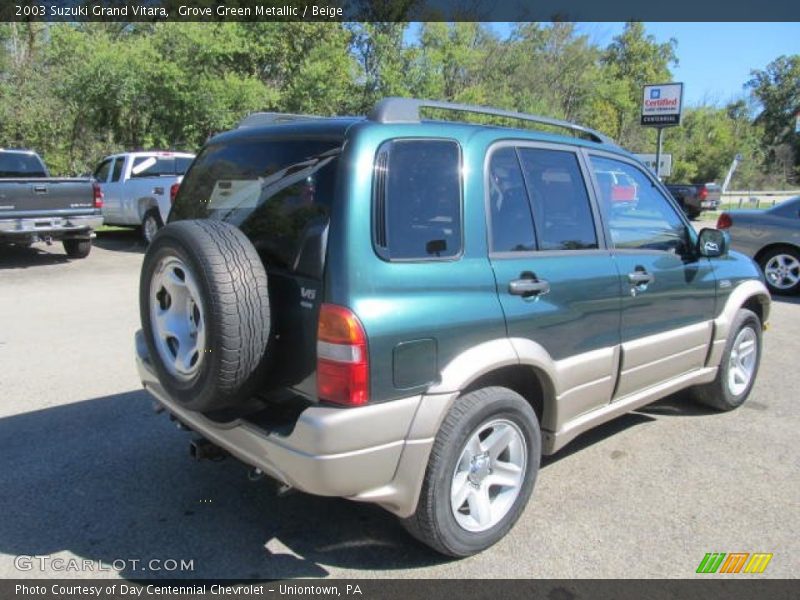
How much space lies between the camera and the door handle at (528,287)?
2.98 m

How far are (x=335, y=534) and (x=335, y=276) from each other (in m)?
1.37

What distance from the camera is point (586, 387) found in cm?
344

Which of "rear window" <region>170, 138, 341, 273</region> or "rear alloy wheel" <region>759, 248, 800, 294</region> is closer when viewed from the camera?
"rear window" <region>170, 138, 341, 273</region>

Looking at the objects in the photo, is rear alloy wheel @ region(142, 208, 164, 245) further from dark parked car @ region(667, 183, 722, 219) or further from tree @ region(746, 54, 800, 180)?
tree @ region(746, 54, 800, 180)

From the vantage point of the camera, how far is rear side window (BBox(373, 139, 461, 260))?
266cm

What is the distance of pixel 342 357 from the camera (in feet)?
8.15

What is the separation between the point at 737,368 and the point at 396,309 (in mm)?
3456

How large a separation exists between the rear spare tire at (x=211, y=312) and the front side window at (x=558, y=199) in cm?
146

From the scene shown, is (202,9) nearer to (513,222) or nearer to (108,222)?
(108,222)

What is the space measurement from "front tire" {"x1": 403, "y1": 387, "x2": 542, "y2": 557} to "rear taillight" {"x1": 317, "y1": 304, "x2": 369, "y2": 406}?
47 centimetres

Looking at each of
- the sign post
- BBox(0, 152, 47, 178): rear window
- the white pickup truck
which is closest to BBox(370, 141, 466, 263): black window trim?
the white pickup truck

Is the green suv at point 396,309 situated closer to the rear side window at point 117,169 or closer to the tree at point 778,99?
the rear side window at point 117,169

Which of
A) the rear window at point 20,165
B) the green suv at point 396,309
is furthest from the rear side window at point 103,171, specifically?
the green suv at point 396,309

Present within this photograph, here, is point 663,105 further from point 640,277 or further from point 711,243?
point 640,277
